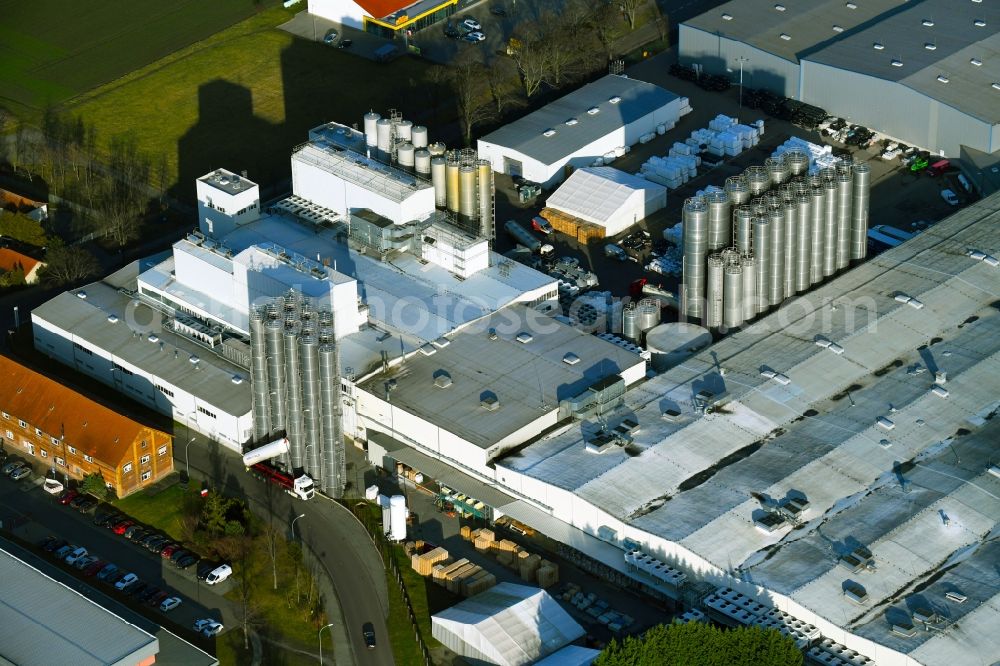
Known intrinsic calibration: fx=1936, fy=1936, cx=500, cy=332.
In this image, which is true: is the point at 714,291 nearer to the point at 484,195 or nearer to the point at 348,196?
the point at 484,195

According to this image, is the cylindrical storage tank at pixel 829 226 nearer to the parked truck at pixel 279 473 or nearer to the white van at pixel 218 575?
the parked truck at pixel 279 473

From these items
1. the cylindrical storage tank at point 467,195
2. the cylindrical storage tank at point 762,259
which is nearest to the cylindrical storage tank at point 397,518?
the cylindrical storage tank at point 467,195

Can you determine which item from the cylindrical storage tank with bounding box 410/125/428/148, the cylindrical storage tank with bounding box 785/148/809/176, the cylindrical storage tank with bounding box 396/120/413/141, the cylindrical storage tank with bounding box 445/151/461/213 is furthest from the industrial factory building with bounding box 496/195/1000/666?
the cylindrical storage tank with bounding box 396/120/413/141

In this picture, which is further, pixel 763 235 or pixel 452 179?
pixel 452 179

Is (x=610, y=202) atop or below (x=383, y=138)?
below

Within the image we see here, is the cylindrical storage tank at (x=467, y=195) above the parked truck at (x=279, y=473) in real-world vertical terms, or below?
above

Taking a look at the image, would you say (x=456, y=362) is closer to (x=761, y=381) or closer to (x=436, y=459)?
(x=436, y=459)

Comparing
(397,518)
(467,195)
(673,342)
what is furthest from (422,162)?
(397,518)
